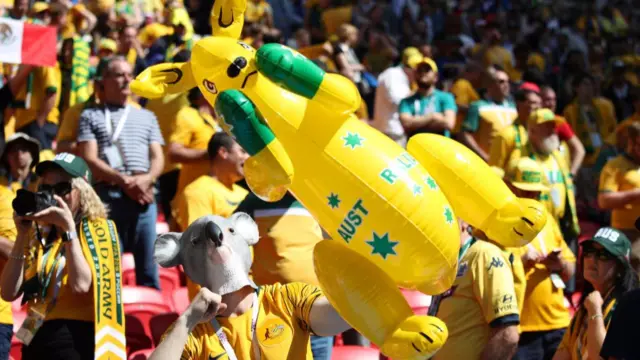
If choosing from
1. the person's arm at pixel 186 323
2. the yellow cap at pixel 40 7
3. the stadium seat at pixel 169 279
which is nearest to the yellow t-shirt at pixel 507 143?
the stadium seat at pixel 169 279

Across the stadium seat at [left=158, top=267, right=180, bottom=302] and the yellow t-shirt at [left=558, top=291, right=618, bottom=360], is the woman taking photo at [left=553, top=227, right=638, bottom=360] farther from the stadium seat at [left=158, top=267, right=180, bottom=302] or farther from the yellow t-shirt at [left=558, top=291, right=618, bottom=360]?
the stadium seat at [left=158, top=267, right=180, bottom=302]

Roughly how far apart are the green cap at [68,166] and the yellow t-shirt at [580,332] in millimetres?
2160

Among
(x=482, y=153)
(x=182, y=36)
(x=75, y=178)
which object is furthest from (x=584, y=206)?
(x=75, y=178)

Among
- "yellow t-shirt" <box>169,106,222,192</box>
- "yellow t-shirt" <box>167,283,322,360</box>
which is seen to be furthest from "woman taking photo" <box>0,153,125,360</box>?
"yellow t-shirt" <box>169,106,222,192</box>

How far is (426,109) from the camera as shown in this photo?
8125mm

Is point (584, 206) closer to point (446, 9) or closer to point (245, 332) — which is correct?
point (446, 9)

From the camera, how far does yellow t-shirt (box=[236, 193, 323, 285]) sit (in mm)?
5129

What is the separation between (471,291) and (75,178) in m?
1.72

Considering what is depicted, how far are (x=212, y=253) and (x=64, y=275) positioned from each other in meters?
1.20

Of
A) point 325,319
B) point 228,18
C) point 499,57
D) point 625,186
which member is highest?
point 228,18

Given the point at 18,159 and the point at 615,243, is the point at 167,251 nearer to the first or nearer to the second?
the point at 615,243

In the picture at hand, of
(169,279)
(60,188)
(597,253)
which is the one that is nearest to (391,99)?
(169,279)

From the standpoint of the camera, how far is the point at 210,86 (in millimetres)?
3750

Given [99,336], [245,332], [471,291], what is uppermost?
[245,332]
